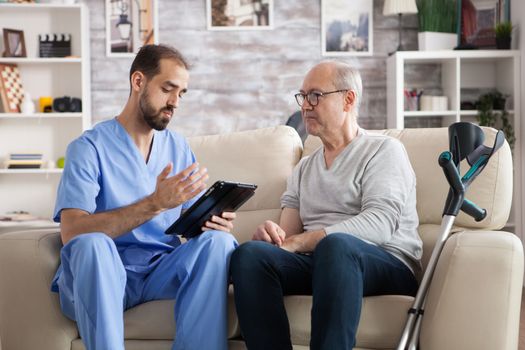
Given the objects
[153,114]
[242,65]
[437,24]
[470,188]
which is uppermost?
[437,24]

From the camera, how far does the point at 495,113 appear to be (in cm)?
502

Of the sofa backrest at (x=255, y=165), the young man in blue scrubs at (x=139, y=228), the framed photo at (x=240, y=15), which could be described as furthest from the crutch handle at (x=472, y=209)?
the framed photo at (x=240, y=15)

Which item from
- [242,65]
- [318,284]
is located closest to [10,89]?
[242,65]

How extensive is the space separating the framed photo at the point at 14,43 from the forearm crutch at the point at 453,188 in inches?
138

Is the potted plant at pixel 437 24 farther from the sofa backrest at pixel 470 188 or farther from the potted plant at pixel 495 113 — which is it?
the sofa backrest at pixel 470 188

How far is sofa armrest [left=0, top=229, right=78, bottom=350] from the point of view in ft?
8.11

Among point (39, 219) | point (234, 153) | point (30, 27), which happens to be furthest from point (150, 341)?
point (30, 27)

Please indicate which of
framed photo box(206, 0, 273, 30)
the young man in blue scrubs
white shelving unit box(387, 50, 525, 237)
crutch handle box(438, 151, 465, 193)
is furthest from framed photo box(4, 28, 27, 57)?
crutch handle box(438, 151, 465, 193)

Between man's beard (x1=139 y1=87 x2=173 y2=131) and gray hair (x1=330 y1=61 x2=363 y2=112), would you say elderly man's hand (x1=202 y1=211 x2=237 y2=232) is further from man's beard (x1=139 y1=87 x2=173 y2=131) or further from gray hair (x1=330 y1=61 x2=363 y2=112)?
gray hair (x1=330 y1=61 x2=363 y2=112)

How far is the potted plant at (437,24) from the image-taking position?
16.9 ft

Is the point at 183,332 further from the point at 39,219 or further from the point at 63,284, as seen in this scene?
the point at 39,219

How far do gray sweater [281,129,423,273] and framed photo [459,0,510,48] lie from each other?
2.72 metres

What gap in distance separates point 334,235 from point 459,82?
2981 mm

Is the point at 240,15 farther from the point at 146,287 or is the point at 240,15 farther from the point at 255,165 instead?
the point at 146,287
